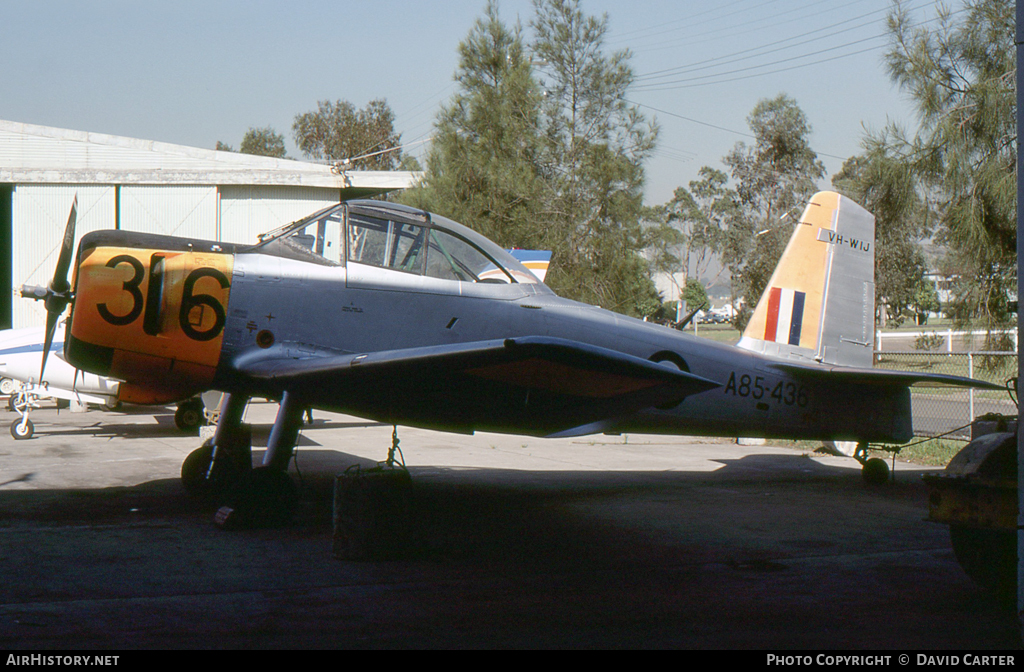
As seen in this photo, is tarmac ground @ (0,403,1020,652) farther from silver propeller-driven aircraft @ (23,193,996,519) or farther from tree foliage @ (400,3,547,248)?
tree foliage @ (400,3,547,248)

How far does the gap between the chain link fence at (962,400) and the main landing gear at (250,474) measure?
283 inches

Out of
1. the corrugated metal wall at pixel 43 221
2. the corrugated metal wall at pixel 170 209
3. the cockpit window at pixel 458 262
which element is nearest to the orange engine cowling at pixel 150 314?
the cockpit window at pixel 458 262

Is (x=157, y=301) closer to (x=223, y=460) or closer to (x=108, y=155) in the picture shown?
(x=223, y=460)

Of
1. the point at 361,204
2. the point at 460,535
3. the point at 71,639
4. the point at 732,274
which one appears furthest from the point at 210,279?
the point at 732,274

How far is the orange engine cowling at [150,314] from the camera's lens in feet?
20.8

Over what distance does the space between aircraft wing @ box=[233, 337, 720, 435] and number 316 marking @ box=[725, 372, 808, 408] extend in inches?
72.5

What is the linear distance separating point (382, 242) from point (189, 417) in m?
8.17

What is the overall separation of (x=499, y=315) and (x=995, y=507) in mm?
4140

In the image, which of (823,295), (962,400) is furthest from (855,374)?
(962,400)

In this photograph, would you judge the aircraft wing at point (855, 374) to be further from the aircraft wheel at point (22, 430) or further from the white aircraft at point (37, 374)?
the aircraft wheel at point (22, 430)

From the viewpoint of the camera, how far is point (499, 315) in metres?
7.31

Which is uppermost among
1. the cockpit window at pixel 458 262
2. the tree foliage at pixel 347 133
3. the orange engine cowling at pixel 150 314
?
the tree foliage at pixel 347 133

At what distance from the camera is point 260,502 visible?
676 cm

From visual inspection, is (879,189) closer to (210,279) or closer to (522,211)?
(522,211)
